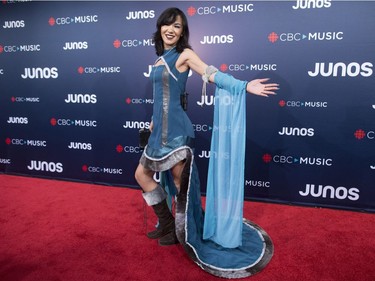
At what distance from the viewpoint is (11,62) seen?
362 cm

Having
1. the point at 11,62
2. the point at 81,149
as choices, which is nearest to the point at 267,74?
the point at 81,149

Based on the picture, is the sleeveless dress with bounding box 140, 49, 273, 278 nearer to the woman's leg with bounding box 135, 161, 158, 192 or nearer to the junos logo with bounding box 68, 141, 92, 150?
the woman's leg with bounding box 135, 161, 158, 192

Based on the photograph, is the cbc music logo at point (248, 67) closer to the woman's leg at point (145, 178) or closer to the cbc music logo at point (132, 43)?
the cbc music logo at point (132, 43)

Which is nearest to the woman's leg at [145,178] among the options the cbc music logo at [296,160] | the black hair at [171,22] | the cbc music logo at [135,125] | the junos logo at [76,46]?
the black hair at [171,22]

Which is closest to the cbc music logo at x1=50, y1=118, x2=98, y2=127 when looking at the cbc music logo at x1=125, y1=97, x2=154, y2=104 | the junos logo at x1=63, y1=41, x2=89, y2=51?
the cbc music logo at x1=125, y1=97, x2=154, y2=104

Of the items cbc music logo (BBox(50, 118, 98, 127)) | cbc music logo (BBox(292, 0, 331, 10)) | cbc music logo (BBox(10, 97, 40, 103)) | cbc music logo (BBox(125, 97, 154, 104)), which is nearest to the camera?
cbc music logo (BBox(292, 0, 331, 10))

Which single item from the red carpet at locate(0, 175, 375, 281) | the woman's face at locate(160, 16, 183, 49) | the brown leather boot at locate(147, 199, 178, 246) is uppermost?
the woman's face at locate(160, 16, 183, 49)

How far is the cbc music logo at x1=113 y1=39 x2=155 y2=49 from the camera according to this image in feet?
10.1

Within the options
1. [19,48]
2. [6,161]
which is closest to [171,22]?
[19,48]

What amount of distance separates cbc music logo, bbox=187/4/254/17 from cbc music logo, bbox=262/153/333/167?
1.37 meters

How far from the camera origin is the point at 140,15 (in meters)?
3.05

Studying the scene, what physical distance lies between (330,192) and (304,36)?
145 centimetres

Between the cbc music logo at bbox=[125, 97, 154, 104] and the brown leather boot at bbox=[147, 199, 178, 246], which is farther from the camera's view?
the cbc music logo at bbox=[125, 97, 154, 104]

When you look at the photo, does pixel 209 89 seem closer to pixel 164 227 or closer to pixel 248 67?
pixel 248 67
